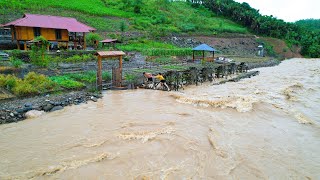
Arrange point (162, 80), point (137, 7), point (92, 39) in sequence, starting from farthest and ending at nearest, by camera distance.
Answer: point (137, 7) → point (92, 39) → point (162, 80)

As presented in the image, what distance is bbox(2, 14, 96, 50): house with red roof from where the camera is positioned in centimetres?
2420

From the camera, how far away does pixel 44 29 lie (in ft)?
83.8

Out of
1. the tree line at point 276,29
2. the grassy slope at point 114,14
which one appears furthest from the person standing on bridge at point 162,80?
the tree line at point 276,29

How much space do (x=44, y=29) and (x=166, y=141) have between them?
2083cm

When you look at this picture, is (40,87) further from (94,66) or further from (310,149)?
(310,149)

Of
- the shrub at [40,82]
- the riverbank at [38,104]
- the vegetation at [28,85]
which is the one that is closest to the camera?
the riverbank at [38,104]

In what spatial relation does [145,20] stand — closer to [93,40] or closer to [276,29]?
[93,40]

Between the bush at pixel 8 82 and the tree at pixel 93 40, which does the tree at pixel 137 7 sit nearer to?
the tree at pixel 93 40

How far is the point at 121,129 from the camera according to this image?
1102 cm

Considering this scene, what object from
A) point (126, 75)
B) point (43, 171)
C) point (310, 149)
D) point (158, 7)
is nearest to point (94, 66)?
point (126, 75)

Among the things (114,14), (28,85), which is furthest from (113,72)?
(114,14)

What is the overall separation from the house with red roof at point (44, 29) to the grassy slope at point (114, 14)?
936cm

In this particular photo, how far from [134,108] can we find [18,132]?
5599 mm

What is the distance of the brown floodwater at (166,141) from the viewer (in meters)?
7.95
